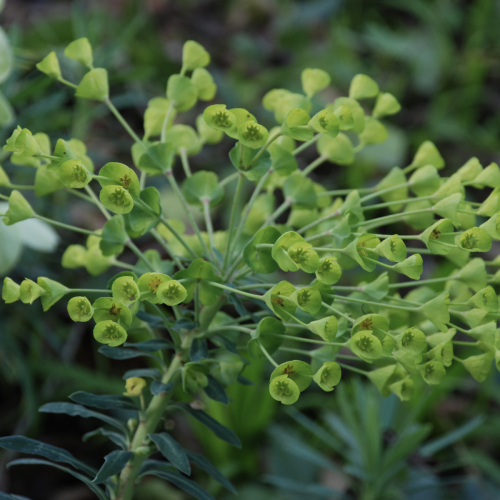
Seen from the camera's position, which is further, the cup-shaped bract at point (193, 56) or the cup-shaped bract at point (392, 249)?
the cup-shaped bract at point (193, 56)

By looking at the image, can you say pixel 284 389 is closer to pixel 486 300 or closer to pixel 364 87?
pixel 486 300

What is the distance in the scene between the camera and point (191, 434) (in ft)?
3.74

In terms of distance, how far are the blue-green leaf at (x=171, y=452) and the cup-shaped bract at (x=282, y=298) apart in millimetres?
151

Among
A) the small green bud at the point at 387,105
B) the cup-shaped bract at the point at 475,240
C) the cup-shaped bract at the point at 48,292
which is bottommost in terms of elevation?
the cup-shaped bract at the point at 48,292

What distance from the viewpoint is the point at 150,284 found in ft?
1.19

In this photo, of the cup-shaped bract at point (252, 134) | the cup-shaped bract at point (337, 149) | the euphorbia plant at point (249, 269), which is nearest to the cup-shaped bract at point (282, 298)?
the euphorbia plant at point (249, 269)

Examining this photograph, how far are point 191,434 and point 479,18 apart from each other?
177 centimetres

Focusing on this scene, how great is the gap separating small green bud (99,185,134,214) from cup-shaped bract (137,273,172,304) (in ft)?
0.16

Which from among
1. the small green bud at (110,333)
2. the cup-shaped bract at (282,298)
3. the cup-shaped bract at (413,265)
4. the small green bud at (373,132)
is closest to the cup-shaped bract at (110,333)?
the small green bud at (110,333)

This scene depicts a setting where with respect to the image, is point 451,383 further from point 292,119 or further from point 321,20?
point 321,20

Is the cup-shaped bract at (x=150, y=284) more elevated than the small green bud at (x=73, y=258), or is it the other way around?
the cup-shaped bract at (x=150, y=284)

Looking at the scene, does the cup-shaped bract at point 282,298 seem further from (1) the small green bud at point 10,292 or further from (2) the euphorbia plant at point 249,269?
(1) the small green bud at point 10,292

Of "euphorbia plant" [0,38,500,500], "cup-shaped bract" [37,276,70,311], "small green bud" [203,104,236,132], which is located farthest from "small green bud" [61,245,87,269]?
"small green bud" [203,104,236,132]

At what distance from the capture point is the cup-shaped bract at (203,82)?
510 millimetres
